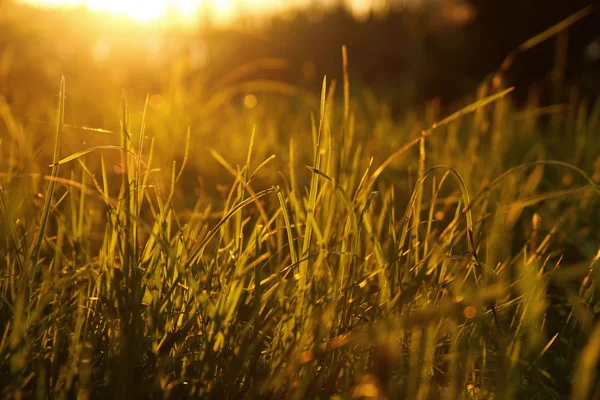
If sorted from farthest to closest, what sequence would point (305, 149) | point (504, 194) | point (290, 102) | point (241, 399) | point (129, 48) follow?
1. point (129, 48)
2. point (290, 102)
3. point (305, 149)
4. point (504, 194)
5. point (241, 399)

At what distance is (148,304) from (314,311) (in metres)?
0.27

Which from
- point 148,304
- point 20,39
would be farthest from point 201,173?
point 20,39

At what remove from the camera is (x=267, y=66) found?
4160 millimetres

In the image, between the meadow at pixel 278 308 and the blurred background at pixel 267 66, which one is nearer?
the meadow at pixel 278 308

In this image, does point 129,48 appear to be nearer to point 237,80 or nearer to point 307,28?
point 237,80

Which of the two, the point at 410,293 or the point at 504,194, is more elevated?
the point at 410,293

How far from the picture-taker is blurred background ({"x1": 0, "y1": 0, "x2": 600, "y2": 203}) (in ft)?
9.52

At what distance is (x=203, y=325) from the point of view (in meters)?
1.06

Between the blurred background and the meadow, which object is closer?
the meadow

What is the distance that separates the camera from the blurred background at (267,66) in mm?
2902

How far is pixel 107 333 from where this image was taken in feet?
3.62

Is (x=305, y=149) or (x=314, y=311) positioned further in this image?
(x=305, y=149)

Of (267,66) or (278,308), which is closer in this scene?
(278,308)

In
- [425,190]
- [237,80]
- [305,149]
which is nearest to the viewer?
[425,190]
